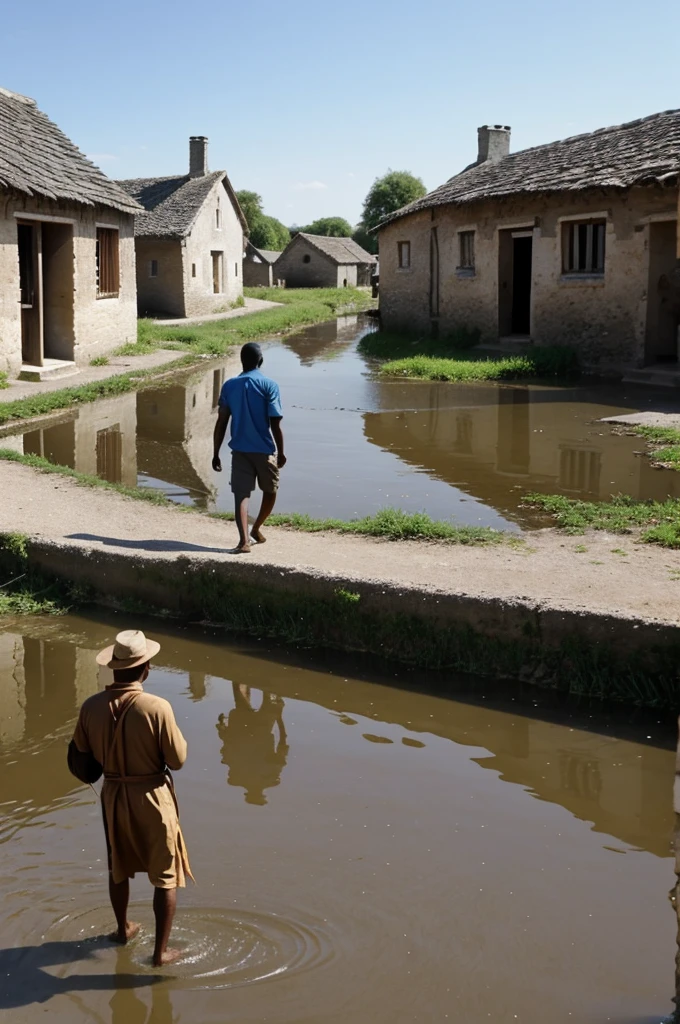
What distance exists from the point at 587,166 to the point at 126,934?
2008 cm

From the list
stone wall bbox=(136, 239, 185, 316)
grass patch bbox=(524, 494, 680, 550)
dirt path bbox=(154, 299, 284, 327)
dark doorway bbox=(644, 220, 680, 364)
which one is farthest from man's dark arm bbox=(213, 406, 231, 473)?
stone wall bbox=(136, 239, 185, 316)

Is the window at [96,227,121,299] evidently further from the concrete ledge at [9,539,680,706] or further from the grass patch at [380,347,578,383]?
the concrete ledge at [9,539,680,706]

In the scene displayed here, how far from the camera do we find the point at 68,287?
68.7 feet

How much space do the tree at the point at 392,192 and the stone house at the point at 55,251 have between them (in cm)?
7127

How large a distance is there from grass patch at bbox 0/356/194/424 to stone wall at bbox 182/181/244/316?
641 inches

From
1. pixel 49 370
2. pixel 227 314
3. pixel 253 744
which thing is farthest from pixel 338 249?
pixel 253 744

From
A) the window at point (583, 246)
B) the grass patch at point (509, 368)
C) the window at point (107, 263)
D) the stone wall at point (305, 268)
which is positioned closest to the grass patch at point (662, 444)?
the grass patch at point (509, 368)

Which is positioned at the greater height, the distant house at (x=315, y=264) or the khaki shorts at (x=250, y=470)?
the distant house at (x=315, y=264)

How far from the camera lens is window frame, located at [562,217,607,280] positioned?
69.1ft

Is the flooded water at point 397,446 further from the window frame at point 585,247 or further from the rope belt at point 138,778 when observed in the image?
the rope belt at point 138,778

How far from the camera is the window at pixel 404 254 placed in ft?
94.6

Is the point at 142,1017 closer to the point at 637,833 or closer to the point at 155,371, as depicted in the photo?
the point at 637,833

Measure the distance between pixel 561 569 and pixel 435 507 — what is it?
9.46ft

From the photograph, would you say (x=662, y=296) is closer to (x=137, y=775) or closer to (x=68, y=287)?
(x=68, y=287)
